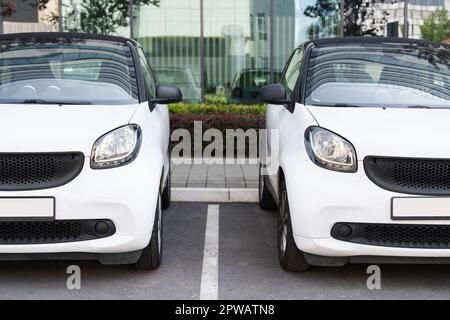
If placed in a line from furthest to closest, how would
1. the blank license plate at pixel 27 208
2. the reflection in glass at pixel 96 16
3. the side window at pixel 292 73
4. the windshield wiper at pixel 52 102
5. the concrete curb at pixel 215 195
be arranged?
the reflection in glass at pixel 96 16
the concrete curb at pixel 215 195
the side window at pixel 292 73
the windshield wiper at pixel 52 102
the blank license plate at pixel 27 208

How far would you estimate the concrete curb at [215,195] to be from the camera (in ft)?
22.7

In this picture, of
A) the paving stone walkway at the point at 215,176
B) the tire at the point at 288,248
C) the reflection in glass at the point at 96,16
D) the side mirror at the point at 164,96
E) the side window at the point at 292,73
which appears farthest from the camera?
the reflection in glass at the point at 96,16

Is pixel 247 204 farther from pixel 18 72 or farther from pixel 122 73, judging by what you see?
pixel 18 72

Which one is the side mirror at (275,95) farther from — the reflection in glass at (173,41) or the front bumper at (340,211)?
the reflection in glass at (173,41)

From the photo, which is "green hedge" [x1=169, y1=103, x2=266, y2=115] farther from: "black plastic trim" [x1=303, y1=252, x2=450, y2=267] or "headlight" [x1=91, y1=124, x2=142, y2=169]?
"black plastic trim" [x1=303, y1=252, x2=450, y2=267]

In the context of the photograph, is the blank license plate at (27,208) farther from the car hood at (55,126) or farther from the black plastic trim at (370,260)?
the black plastic trim at (370,260)

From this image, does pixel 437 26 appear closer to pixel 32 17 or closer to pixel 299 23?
pixel 299 23

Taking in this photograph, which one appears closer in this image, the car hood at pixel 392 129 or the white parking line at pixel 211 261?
the car hood at pixel 392 129

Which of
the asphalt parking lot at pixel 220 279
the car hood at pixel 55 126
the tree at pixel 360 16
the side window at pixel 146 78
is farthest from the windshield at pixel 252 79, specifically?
the car hood at pixel 55 126

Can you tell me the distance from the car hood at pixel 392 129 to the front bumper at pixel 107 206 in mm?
1245

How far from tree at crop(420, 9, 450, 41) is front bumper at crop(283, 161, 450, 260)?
952 cm

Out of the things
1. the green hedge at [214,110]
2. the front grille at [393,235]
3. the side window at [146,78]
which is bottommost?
the front grille at [393,235]

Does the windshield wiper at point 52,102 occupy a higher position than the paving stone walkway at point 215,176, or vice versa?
the windshield wiper at point 52,102

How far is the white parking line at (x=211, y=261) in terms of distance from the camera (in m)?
4.12
